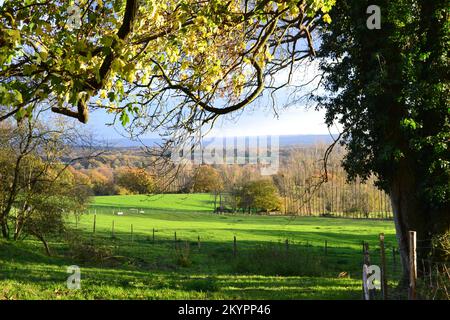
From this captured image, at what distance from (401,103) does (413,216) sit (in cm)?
341

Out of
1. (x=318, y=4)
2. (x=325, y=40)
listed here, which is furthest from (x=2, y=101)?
(x=325, y=40)

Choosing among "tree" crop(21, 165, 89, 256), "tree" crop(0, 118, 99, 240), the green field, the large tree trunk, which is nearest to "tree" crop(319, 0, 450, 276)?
the large tree trunk

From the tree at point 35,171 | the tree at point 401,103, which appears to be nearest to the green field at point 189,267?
the tree at point 35,171

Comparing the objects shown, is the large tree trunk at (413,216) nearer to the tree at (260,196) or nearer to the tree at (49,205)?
the tree at (49,205)

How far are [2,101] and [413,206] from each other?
39.5 ft

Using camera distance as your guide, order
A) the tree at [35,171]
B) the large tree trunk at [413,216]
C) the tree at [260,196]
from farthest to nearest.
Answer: the tree at [260,196] < the tree at [35,171] < the large tree trunk at [413,216]

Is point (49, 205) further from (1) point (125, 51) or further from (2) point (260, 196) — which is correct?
(2) point (260, 196)

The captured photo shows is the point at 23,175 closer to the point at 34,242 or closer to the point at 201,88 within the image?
the point at 34,242

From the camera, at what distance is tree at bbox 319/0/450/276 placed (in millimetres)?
12375

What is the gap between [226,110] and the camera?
357 inches

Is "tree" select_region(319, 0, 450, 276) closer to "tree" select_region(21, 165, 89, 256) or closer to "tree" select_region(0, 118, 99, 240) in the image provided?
"tree" select_region(0, 118, 99, 240)

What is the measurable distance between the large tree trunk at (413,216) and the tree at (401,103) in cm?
3

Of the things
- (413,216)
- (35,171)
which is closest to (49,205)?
(35,171)

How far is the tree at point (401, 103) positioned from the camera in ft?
40.6
